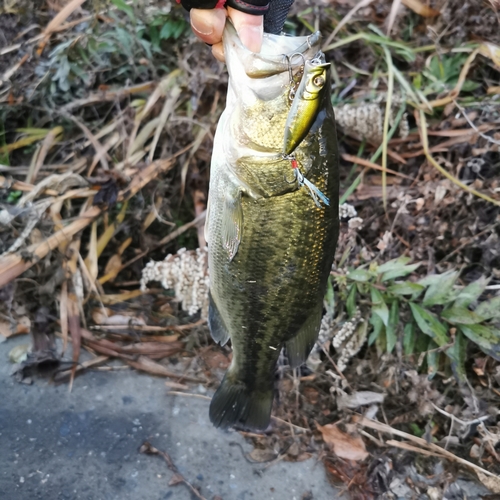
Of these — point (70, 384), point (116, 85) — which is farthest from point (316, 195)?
point (116, 85)

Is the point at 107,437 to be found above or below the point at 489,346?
below

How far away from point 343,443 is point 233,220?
4.70 feet

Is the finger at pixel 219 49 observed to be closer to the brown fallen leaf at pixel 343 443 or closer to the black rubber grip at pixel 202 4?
the black rubber grip at pixel 202 4

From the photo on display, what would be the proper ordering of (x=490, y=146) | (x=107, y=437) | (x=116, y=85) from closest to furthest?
1. (x=107, y=437)
2. (x=490, y=146)
3. (x=116, y=85)

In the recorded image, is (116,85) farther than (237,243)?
Yes

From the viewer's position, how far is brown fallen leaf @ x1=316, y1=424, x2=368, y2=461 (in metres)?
2.21

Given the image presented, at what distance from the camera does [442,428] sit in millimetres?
2270

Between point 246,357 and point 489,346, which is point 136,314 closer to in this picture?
point 246,357

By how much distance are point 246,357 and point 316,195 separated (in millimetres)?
733

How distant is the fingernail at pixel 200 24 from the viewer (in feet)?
4.31

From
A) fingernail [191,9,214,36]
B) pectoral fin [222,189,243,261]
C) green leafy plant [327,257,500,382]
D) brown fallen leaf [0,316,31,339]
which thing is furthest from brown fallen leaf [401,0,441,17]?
brown fallen leaf [0,316,31,339]

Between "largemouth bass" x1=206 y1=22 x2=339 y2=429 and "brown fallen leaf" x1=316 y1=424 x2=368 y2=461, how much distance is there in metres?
0.79

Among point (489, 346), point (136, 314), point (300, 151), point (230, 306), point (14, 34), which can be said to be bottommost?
point (136, 314)

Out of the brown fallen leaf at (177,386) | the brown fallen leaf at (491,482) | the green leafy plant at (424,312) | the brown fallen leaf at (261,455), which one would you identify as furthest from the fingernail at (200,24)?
the brown fallen leaf at (491,482)
